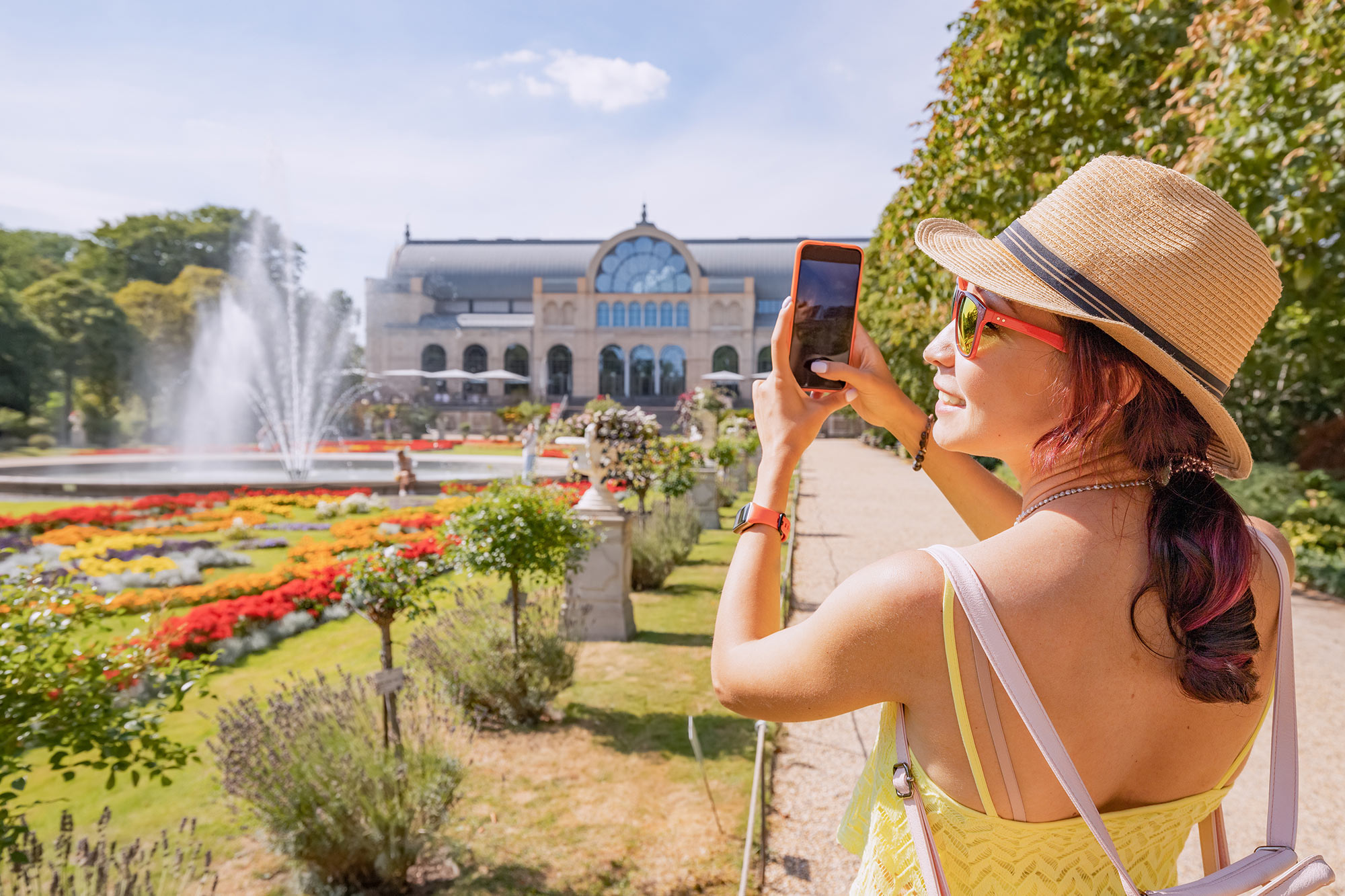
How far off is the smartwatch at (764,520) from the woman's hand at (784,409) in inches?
3.0

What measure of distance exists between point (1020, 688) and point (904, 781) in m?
0.23

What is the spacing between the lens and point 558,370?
49500 mm

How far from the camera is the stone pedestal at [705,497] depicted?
41.5 feet

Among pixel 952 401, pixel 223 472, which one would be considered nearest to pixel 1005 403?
pixel 952 401

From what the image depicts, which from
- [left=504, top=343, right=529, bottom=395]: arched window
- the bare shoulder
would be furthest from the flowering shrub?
[left=504, top=343, right=529, bottom=395]: arched window

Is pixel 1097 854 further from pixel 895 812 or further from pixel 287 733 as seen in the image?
pixel 287 733

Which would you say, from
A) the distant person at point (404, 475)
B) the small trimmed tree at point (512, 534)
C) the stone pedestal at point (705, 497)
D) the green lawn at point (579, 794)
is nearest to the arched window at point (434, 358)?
the distant person at point (404, 475)

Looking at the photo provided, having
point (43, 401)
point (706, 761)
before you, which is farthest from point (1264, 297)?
point (43, 401)

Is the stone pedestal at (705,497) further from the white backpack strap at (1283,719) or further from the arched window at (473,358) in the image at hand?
the arched window at (473,358)

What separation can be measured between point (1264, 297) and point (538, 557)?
4.59 m

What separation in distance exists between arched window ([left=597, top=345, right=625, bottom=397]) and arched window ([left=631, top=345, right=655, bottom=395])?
606mm

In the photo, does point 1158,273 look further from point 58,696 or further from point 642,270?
point 642,270

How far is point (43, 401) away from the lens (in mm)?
33000

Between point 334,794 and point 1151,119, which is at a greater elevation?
point 1151,119
